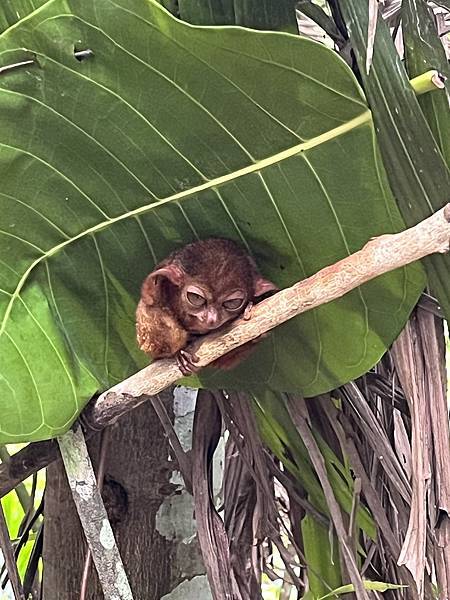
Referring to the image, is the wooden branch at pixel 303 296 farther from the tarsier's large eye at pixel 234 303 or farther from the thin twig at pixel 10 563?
the thin twig at pixel 10 563

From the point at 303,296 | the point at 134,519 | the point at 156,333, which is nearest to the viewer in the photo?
the point at 303,296

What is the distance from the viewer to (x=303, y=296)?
0.60m

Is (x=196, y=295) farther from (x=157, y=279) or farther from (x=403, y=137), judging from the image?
(x=403, y=137)

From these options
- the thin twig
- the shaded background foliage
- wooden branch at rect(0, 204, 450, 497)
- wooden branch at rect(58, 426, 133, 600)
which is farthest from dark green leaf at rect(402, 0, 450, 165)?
the thin twig

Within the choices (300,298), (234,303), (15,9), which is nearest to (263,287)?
(234,303)

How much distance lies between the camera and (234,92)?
678 millimetres

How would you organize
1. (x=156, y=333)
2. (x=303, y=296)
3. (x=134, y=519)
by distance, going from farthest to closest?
1. (x=134, y=519)
2. (x=156, y=333)
3. (x=303, y=296)

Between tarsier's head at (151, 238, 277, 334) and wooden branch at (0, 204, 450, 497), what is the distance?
5 cm

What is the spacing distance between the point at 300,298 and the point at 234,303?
0.79 feet

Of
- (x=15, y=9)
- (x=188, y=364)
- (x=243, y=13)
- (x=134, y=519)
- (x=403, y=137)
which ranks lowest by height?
(x=134, y=519)

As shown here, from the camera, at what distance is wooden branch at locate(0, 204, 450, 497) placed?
1.73ft

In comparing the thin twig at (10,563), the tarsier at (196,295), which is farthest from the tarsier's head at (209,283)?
the thin twig at (10,563)

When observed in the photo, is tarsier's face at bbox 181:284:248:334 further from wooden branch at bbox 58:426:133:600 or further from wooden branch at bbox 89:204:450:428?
wooden branch at bbox 58:426:133:600

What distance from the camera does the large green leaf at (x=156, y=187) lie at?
25.9 inches
